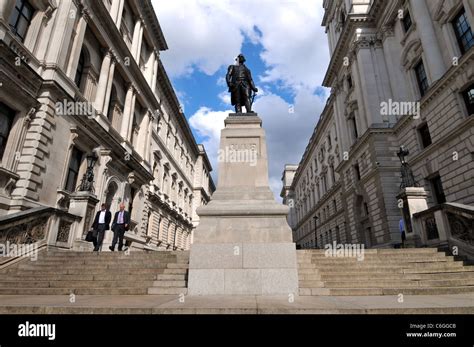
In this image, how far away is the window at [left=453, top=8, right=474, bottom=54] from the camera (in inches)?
605

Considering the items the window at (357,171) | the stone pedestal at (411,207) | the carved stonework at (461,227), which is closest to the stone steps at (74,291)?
the carved stonework at (461,227)

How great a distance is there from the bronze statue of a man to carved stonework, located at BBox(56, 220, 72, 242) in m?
8.74

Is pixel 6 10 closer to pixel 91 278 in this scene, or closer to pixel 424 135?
pixel 91 278

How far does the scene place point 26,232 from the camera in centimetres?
938

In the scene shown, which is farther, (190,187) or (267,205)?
(190,187)

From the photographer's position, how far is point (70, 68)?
15.5 meters

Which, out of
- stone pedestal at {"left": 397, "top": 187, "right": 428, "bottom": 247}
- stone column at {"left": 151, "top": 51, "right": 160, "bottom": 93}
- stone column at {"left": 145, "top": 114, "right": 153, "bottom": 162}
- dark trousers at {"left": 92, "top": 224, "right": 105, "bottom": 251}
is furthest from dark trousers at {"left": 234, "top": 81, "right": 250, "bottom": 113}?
stone column at {"left": 151, "top": 51, "right": 160, "bottom": 93}

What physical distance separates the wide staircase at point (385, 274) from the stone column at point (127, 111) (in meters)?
18.4

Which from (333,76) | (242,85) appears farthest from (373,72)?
(242,85)

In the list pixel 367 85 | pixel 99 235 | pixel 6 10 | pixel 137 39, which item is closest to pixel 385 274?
pixel 99 235

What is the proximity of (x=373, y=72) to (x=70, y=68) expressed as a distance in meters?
23.8

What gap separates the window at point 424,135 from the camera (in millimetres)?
18039

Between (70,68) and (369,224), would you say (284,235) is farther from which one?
(369,224)
